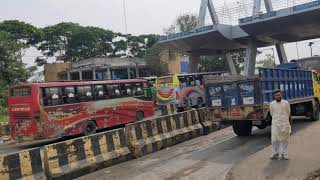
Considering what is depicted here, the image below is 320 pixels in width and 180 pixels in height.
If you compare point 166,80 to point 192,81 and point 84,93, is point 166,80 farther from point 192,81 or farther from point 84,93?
point 84,93

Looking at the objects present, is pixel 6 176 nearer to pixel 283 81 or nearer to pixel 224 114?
pixel 224 114

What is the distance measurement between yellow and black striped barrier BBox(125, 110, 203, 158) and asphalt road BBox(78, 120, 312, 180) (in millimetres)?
260

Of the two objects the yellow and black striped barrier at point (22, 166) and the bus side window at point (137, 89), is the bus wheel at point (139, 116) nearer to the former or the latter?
the bus side window at point (137, 89)

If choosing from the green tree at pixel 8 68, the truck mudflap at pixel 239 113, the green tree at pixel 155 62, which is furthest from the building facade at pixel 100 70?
the truck mudflap at pixel 239 113

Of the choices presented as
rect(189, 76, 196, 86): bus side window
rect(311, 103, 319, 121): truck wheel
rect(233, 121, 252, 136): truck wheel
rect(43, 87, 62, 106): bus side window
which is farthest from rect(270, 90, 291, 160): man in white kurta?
rect(189, 76, 196, 86): bus side window

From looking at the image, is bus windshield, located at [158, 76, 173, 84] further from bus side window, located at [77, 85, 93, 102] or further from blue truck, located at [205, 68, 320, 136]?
blue truck, located at [205, 68, 320, 136]

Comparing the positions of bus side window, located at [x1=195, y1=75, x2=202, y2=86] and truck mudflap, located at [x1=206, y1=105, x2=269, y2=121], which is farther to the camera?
bus side window, located at [x1=195, y1=75, x2=202, y2=86]

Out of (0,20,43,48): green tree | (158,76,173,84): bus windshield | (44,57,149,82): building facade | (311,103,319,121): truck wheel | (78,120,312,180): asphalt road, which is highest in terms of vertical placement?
(0,20,43,48): green tree

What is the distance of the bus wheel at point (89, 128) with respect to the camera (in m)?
17.0

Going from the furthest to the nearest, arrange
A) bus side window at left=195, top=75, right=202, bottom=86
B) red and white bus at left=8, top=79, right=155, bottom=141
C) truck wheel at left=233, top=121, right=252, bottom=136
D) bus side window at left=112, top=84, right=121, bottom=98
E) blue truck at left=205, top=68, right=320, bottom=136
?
bus side window at left=195, top=75, right=202, bottom=86, bus side window at left=112, top=84, right=121, bottom=98, red and white bus at left=8, top=79, right=155, bottom=141, truck wheel at left=233, top=121, right=252, bottom=136, blue truck at left=205, top=68, right=320, bottom=136

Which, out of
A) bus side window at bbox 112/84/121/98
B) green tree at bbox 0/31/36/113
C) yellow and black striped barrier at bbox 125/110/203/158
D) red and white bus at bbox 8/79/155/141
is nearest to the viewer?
yellow and black striped barrier at bbox 125/110/203/158

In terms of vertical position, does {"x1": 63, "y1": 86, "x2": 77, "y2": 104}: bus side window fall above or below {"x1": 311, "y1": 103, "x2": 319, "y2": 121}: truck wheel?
above

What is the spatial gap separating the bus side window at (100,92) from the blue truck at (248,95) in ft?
19.5

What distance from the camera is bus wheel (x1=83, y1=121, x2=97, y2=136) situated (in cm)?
1703
